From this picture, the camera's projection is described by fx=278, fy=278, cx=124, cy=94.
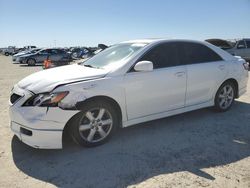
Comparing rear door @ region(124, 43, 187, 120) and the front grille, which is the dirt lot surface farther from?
the front grille

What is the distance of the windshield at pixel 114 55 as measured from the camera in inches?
187

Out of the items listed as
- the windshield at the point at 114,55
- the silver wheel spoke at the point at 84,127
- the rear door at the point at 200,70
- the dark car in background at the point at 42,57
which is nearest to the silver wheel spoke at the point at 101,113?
the silver wheel spoke at the point at 84,127

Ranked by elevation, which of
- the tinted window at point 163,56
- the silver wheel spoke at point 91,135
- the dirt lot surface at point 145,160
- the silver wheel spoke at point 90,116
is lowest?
the dirt lot surface at point 145,160

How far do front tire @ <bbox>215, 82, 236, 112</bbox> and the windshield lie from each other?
212cm

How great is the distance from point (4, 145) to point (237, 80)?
4.84 meters

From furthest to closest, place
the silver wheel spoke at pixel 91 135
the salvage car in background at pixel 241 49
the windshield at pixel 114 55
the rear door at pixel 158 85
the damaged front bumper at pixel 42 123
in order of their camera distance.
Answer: the salvage car in background at pixel 241 49
the windshield at pixel 114 55
the rear door at pixel 158 85
the silver wheel spoke at pixel 91 135
the damaged front bumper at pixel 42 123

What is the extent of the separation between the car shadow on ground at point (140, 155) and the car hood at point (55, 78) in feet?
3.13

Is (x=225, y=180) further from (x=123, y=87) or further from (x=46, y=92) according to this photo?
(x=46, y=92)

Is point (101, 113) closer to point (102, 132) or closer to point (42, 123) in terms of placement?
point (102, 132)

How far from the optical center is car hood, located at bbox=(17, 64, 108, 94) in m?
3.99

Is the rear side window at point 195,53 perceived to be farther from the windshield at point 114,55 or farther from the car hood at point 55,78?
the car hood at point 55,78

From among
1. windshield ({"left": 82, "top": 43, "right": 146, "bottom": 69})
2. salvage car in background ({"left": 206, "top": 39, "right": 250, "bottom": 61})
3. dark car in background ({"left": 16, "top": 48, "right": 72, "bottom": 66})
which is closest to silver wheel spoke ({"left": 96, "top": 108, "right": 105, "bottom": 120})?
windshield ({"left": 82, "top": 43, "right": 146, "bottom": 69})

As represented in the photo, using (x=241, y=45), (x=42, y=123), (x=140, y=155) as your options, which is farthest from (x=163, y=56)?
(x=241, y=45)

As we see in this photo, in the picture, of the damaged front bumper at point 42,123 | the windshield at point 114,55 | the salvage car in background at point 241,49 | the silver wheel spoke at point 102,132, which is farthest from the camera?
the salvage car in background at point 241,49
